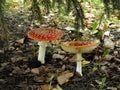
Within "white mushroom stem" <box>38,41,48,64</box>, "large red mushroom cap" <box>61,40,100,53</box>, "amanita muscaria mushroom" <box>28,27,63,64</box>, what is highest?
"amanita muscaria mushroom" <box>28,27,63,64</box>

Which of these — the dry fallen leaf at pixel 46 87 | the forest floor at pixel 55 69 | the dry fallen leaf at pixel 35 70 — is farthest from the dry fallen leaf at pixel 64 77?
the dry fallen leaf at pixel 35 70

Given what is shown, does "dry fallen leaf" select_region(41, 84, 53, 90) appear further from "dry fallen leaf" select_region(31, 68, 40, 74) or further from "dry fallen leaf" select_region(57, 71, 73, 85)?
"dry fallen leaf" select_region(31, 68, 40, 74)

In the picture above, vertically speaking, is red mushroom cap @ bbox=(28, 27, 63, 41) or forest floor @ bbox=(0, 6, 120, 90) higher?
red mushroom cap @ bbox=(28, 27, 63, 41)

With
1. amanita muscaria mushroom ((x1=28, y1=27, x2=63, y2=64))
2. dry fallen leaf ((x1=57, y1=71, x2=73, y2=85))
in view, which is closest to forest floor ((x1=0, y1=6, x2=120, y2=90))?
dry fallen leaf ((x1=57, y1=71, x2=73, y2=85))

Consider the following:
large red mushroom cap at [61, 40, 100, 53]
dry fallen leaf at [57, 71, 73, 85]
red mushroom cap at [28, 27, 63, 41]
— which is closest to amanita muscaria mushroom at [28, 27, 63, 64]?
red mushroom cap at [28, 27, 63, 41]

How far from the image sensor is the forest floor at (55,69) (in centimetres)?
295

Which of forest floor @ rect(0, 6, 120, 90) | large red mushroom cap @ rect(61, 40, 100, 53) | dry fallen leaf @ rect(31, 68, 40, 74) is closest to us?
large red mushroom cap @ rect(61, 40, 100, 53)

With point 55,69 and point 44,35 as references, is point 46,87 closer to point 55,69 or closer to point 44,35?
point 55,69

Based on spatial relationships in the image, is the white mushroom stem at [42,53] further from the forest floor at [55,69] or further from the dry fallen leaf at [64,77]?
the dry fallen leaf at [64,77]

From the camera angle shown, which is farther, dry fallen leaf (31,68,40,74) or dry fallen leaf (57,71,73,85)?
dry fallen leaf (31,68,40,74)

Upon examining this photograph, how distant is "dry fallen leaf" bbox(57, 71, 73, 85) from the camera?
2.97 m

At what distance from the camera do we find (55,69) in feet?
10.5

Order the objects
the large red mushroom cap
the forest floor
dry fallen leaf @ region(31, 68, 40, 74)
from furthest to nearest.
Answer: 1. dry fallen leaf @ region(31, 68, 40, 74)
2. the forest floor
3. the large red mushroom cap

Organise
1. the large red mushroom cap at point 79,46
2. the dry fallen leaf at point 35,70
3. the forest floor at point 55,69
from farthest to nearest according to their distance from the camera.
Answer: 1. the dry fallen leaf at point 35,70
2. the forest floor at point 55,69
3. the large red mushroom cap at point 79,46
